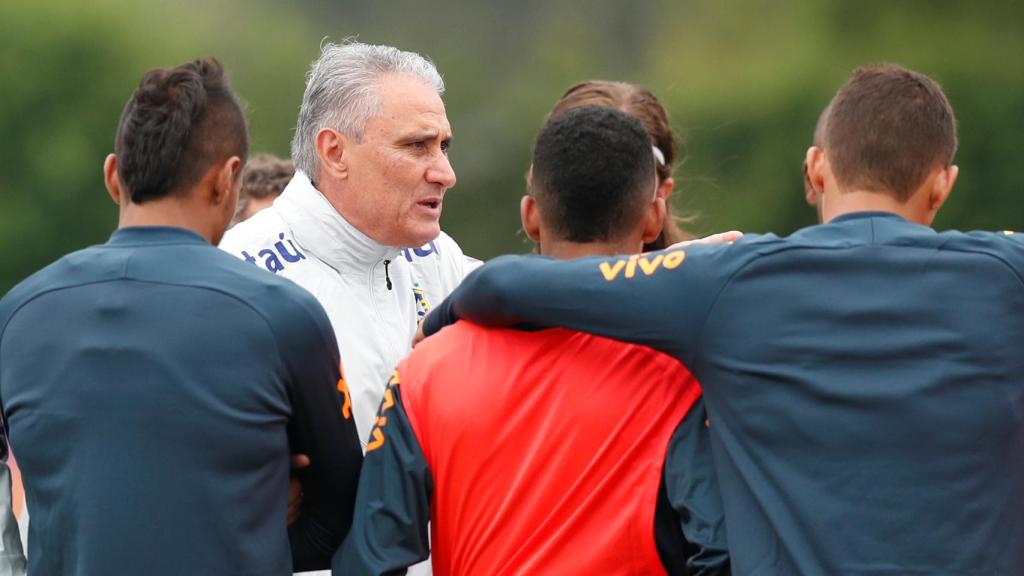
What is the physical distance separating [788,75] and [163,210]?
19.9 metres

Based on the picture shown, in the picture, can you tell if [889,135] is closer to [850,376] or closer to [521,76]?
[850,376]

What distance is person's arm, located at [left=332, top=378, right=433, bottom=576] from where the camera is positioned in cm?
266

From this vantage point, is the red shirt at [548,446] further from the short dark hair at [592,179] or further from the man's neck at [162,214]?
the man's neck at [162,214]

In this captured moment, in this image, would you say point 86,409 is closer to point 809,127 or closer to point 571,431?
point 571,431

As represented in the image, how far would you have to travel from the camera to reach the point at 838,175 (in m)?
2.69

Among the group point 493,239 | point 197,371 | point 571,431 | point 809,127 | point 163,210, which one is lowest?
point 493,239

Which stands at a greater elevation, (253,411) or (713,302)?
(713,302)

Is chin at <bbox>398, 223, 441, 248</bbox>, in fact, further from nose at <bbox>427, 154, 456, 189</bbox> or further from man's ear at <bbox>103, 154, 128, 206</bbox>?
man's ear at <bbox>103, 154, 128, 206</bbox>

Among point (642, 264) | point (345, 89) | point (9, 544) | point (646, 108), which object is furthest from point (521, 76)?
point (642, 264)

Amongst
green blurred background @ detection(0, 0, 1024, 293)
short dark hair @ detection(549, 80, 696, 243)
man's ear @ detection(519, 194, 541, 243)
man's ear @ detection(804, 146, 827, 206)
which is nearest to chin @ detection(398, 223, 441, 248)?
short dark hair @ detection(549, 80, 696, 243)

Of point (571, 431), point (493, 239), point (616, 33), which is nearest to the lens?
point (571, 431)

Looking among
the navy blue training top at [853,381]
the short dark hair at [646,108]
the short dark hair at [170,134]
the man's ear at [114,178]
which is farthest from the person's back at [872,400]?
the short dark hair at [646,108]

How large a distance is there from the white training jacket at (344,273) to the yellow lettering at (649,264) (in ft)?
3.47

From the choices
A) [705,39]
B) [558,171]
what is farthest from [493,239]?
[558,171]
